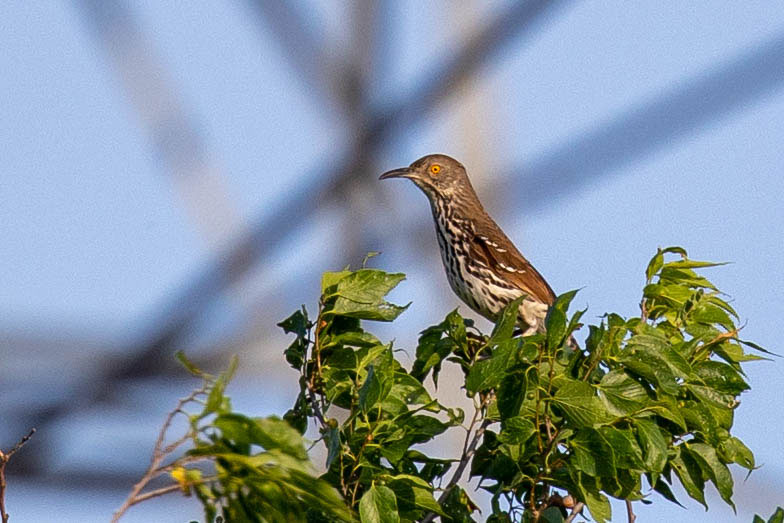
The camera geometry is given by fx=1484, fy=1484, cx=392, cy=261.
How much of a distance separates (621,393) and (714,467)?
0.35m

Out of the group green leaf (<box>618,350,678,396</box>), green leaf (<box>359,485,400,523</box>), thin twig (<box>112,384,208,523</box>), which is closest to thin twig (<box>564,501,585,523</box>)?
green leaf (<box>618,350,678,396</box>)

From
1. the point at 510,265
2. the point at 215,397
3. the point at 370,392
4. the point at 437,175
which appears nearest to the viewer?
the point at 215,397

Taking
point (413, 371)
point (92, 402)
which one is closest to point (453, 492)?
point (413, 371)

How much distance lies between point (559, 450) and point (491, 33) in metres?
1.14

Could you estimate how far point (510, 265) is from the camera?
617 cm

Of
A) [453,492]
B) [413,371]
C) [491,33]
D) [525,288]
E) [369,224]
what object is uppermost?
[525,288]

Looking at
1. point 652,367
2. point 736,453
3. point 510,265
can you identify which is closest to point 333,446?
point 652,367

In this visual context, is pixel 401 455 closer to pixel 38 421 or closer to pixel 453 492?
pixel 453 492

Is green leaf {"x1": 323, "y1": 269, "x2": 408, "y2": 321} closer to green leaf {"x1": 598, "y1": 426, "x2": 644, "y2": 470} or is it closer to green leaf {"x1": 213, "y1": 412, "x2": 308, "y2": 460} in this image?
green leaf {"x1": 598, "y1": 426, "x2": 644, "y2": 470}

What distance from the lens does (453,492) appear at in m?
3.35

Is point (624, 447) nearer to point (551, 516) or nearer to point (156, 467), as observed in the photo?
point (551, 516)

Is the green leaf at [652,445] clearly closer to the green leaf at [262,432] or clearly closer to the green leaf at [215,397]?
the green leaf at [262,432]

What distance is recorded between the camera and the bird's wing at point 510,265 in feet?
20.0

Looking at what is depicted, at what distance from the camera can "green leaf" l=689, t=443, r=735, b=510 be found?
3.42m
